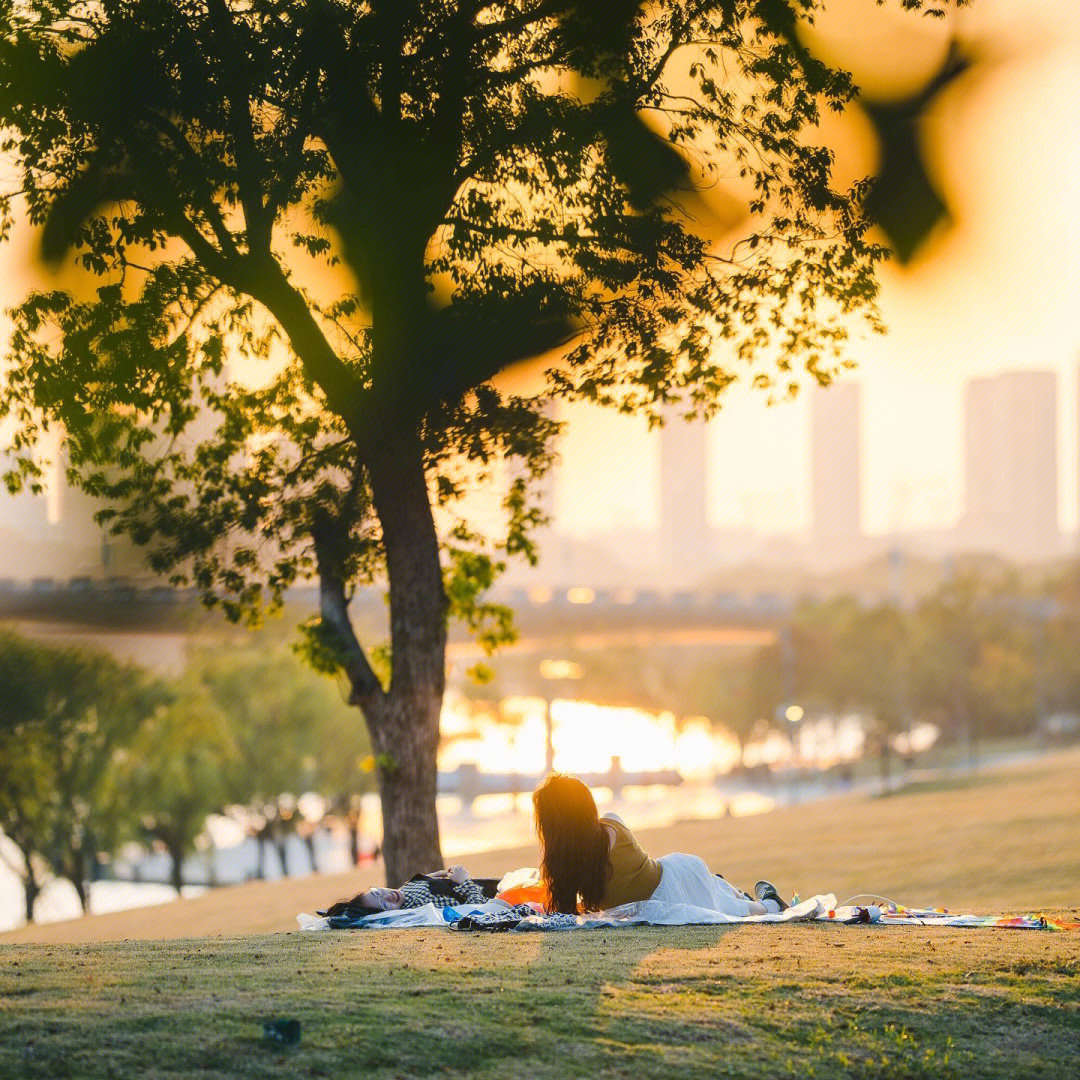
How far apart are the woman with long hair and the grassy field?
18.5 inches

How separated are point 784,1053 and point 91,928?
793 inches

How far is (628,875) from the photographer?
31.5ft

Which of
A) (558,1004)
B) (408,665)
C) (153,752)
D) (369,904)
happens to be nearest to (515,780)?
(153,752)

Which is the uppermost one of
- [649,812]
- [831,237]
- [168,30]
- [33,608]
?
[168,30]

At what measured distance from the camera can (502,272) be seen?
13.7 metres

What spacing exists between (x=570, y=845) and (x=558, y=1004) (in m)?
2.83

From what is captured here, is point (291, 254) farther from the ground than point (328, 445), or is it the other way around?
point (291, 254)

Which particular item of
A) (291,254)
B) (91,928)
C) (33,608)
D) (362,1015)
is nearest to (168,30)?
(291,254)

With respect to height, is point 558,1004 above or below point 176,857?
above

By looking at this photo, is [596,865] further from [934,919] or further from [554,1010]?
[554,1010]

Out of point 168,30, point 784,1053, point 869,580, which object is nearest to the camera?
point 784,1053

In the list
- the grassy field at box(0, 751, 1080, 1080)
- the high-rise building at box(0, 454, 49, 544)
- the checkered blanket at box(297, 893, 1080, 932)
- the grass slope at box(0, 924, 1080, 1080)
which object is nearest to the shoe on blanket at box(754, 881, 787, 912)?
the checkered blanket at box(297, 893, 1080, 932)

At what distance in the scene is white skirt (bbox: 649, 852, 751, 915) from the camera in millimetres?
9711

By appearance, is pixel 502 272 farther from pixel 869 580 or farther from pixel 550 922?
pixel 869 580
